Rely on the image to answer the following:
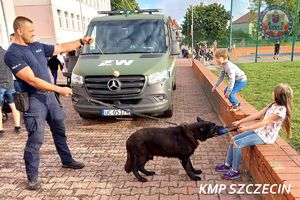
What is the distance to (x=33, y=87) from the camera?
3.62 metres

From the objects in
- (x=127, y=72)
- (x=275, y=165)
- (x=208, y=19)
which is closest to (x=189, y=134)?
(x=275, y=165)

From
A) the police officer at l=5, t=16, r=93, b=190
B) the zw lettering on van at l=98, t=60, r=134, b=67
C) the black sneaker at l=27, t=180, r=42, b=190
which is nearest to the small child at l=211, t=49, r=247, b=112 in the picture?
the zw lettering on van at l=98, t=60, r=134, b=67

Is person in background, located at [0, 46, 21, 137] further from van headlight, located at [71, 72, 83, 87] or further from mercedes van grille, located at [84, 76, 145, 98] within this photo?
mercedes van grille, located at [84, 76, 145, 98]

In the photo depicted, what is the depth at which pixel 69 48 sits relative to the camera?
13.5 feet

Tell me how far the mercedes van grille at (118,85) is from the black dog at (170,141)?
7.12ft

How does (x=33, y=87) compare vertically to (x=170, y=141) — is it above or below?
above

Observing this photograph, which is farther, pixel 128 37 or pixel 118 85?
pixel 128 37

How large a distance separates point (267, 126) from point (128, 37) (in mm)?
4353

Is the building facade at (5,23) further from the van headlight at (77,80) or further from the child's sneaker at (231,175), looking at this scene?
the child's sneaker at (231,175)

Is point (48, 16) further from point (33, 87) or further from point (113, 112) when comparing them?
point (33, 87)

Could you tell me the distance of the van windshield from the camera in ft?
22.2

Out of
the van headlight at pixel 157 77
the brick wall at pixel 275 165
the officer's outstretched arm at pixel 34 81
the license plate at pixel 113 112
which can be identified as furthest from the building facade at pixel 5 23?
the brick wall at pixel 275 165

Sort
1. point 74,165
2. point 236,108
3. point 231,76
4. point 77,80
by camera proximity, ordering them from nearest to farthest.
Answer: point 74,165, point 236,108, point 231,76, point 77,80

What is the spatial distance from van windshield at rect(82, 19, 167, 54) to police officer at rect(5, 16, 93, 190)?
9.41 ft
